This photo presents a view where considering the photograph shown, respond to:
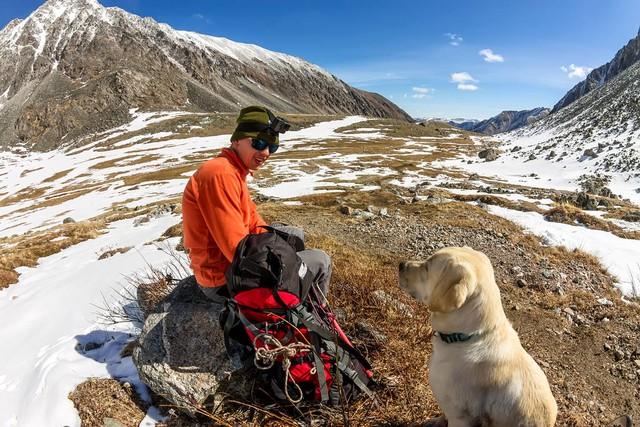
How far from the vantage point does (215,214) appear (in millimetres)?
3537

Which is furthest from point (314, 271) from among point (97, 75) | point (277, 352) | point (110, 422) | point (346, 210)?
point (97, 75)

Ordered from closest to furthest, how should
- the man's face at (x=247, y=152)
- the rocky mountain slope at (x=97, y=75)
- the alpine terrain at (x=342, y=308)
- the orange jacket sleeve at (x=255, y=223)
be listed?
the alpine terrain at (x=342, y=308)
the man's face at (x=247, y=152)
the orange jacket sleeve at (x=255, y=223)
the rocky mountain slope at (x=97, y=75)

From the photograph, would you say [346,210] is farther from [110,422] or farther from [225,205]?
[110,422]

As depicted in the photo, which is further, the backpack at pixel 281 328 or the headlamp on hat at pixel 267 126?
the headlamp on hat at pixel 267 126

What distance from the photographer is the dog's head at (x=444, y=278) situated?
284 centimetres

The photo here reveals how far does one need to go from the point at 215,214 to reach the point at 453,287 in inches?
82.9

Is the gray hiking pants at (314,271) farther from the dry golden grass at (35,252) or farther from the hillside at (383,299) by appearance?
the dry golden grass at (35,252)

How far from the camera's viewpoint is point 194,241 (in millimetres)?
3840

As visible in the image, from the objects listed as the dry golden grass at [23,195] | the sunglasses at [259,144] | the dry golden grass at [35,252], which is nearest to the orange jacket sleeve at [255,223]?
the sunglasses at [259,144]

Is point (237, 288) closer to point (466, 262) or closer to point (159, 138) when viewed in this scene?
point (466, 262)

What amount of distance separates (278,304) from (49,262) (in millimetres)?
11521

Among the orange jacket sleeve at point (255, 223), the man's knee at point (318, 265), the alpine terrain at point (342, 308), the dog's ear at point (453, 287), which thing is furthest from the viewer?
the orange jacket sleeve at point (255, 223)

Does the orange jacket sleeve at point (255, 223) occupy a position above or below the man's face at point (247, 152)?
below

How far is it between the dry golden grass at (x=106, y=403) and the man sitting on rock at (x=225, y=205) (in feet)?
4.23
